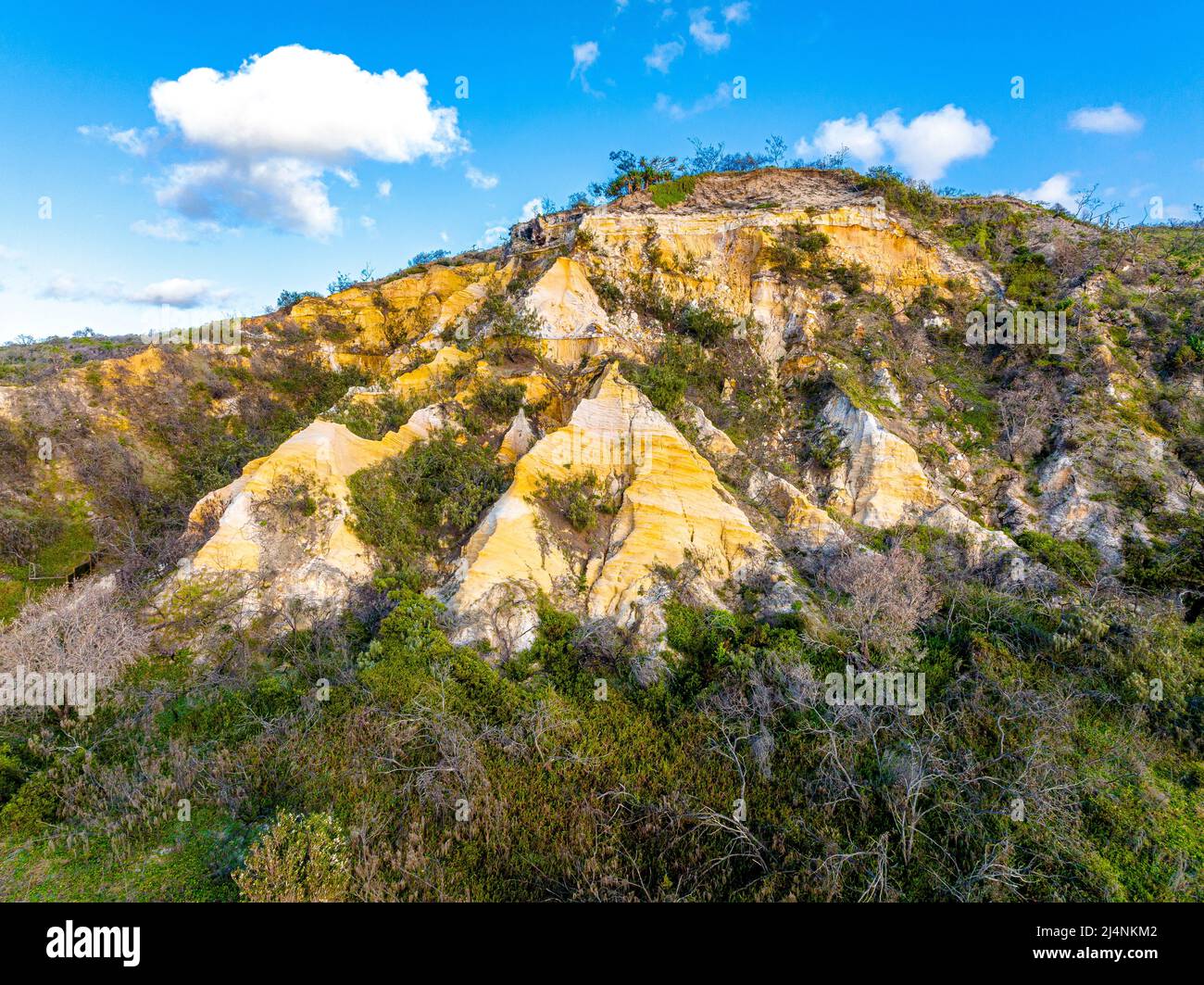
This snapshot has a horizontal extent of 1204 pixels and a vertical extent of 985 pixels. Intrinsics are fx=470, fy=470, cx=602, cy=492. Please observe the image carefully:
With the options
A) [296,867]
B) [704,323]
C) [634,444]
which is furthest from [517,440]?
[296,867]

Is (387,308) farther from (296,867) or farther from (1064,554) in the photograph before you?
(1064,554)

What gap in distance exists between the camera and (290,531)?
10516 mm

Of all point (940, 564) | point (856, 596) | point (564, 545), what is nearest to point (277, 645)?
point (564, 545)

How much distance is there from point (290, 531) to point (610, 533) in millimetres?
7199

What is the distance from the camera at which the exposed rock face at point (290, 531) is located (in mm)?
9828

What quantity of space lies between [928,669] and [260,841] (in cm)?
1010

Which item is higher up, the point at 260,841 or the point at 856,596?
the point at 856,596

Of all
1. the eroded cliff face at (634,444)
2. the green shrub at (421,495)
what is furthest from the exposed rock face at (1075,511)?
the green shrub at (421,495)

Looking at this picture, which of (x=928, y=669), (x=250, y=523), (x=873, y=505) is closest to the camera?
(x=928, y=669)

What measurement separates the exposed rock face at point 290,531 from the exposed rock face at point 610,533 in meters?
2.93

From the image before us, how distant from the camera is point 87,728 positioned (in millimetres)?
7246
